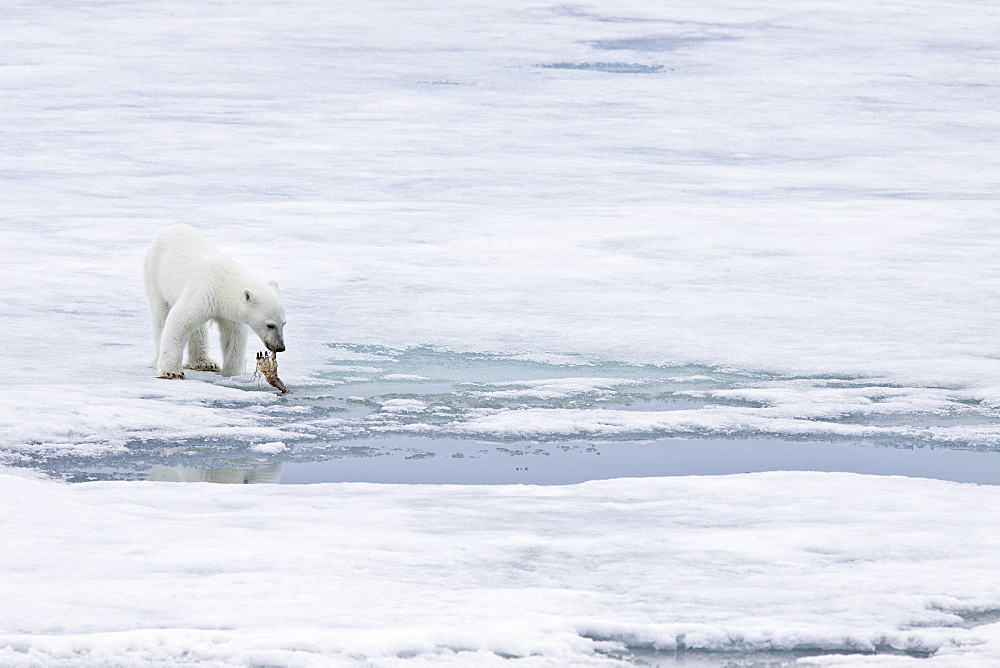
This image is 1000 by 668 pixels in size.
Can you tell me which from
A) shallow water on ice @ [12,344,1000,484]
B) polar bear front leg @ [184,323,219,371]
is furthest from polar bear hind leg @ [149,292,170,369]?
shallow water on ice @ [12,344,1000,484]

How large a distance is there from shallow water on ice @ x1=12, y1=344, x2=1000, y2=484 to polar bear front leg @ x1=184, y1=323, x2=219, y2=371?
40 centimetres

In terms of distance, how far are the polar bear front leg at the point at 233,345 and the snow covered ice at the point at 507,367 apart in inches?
6.1

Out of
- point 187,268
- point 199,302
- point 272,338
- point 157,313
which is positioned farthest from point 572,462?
point 157,313

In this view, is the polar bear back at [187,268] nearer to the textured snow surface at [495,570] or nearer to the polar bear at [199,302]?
the polar bear at [199,302]

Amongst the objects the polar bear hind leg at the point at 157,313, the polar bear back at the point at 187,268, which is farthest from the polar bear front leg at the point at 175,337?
the polar bear hind leg at the point at 157,313

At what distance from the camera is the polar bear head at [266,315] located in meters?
5.96

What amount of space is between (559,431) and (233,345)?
178 cm

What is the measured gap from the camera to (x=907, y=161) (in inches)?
538

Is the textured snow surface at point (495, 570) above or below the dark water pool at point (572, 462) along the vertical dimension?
above

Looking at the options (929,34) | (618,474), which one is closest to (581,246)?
(618,474)

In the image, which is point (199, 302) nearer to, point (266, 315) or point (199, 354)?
point (266, 315)

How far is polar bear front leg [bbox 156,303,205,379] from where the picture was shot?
6.04m

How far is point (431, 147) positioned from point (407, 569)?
11.0 metres

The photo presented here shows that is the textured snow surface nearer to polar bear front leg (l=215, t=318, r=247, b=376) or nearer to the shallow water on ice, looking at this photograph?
the shallow water on ice
